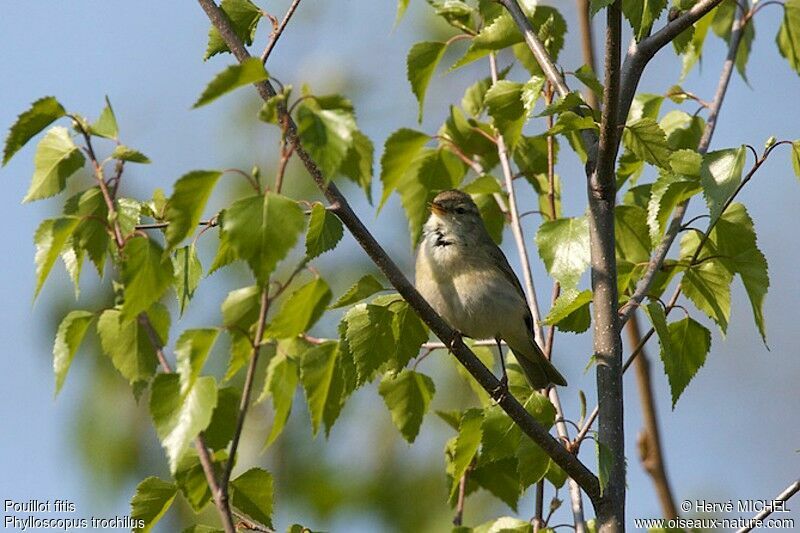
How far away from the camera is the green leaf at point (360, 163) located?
6.88 feet

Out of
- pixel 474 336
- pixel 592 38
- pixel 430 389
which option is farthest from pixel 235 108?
pixel 430 389

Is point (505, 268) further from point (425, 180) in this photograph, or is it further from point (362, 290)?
point (362, 290)

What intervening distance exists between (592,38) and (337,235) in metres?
1.81

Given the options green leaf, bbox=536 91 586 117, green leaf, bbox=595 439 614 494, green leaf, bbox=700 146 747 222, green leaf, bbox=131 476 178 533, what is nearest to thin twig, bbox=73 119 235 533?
green leaf, bbox=131 476 178 533

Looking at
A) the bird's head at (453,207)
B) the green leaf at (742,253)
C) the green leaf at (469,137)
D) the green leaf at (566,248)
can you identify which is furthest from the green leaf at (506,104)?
the bird's head at (453,207)

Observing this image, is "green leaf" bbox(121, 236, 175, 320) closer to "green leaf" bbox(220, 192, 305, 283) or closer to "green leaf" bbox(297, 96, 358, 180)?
"green leaf" bbox(220, 192, 305, 283)

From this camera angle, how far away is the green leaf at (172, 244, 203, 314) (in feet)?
8.13

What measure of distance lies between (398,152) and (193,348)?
1.10 metres

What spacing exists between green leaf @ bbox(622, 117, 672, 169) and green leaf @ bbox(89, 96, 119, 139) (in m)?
1.29

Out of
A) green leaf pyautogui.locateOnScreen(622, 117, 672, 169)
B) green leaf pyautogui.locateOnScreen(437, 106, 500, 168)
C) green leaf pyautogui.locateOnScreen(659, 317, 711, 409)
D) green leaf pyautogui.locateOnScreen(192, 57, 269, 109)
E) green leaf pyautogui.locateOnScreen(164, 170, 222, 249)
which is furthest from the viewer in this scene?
green leaf pyautogui.locateOnScreen(437, 106, 500, 168)

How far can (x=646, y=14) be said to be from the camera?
2510mm

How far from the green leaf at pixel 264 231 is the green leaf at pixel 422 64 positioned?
1287mm

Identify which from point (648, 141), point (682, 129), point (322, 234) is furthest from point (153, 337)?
point (682, 129)

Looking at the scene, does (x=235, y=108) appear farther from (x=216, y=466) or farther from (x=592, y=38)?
(x=216, y=466)
